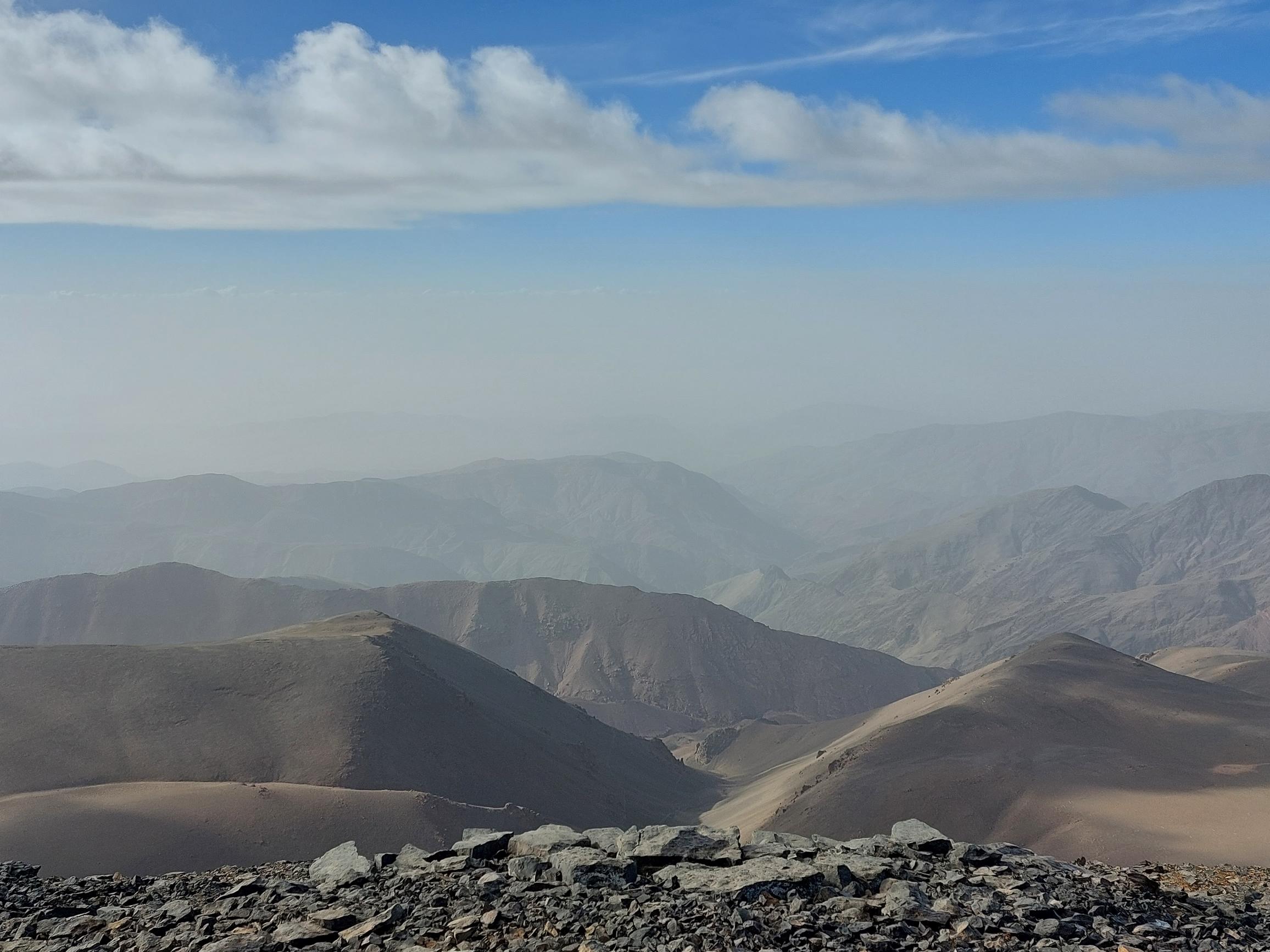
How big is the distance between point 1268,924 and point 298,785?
37.5 m

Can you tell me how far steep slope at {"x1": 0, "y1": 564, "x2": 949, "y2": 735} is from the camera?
115688 mm

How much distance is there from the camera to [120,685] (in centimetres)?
5256

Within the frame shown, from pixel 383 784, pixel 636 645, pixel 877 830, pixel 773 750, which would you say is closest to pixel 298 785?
pixel 383 784

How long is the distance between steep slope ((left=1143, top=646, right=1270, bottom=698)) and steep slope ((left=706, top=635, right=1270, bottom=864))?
44.1ft

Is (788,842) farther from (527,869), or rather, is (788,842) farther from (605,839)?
(527,869)

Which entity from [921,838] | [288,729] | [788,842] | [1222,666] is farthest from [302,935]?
[1222,666]

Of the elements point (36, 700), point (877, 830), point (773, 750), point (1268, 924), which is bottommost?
point (773, 750)

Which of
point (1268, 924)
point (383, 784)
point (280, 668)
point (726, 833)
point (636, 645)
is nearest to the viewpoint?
point (1268, 924)

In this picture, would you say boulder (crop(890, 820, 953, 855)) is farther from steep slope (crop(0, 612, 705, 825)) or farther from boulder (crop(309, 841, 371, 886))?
steep slope (crop(0, 612, 705, 825))

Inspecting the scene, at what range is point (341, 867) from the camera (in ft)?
50.4

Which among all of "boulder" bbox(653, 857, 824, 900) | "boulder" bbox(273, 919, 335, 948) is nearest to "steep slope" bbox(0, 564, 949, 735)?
"boulder" bbox(653, 857, 824, 900)

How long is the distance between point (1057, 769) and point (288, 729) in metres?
38.1

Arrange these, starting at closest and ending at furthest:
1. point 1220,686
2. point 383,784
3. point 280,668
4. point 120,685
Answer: point 383,784 → point 120,685 → point 280,668 → point 1220,686

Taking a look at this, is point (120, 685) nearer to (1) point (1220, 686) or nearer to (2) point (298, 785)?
(2) point (298, 785)
